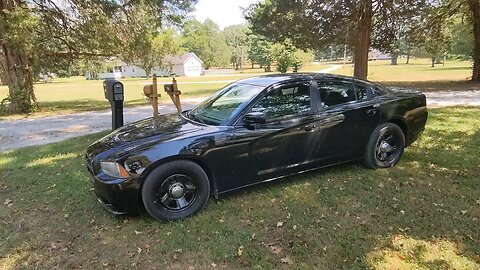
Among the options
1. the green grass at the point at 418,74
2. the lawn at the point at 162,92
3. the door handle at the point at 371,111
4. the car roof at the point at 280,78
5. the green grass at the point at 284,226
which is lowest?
the green grass at the point at 284,226

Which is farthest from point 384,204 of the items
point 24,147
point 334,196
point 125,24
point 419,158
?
point 125,24

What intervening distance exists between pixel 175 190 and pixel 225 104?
1334 mm

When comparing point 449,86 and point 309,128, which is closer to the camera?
point 309,128

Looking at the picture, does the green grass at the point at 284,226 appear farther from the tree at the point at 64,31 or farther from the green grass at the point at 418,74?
the green grass at the point at 418,74

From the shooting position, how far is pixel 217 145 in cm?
375

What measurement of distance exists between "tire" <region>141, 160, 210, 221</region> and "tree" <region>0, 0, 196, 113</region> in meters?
10.7

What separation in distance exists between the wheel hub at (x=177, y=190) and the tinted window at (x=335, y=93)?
2.08m

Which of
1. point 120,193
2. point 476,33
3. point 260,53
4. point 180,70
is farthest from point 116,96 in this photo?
point 180,70

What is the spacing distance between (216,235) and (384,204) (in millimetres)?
1944

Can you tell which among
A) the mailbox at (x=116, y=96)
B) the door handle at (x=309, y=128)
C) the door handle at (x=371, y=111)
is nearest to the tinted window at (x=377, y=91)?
the door handle at (x=371, y=111)

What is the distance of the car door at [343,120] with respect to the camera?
4.42m

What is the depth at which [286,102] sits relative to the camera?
4277mm

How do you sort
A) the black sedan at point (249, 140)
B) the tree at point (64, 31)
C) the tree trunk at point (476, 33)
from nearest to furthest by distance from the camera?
the black sedan at point (249, 140)
the tree at point (64, 31)
the tree trunk at point (476, 33)

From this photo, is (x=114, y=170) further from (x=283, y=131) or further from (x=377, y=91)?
(x=377, y=91)
